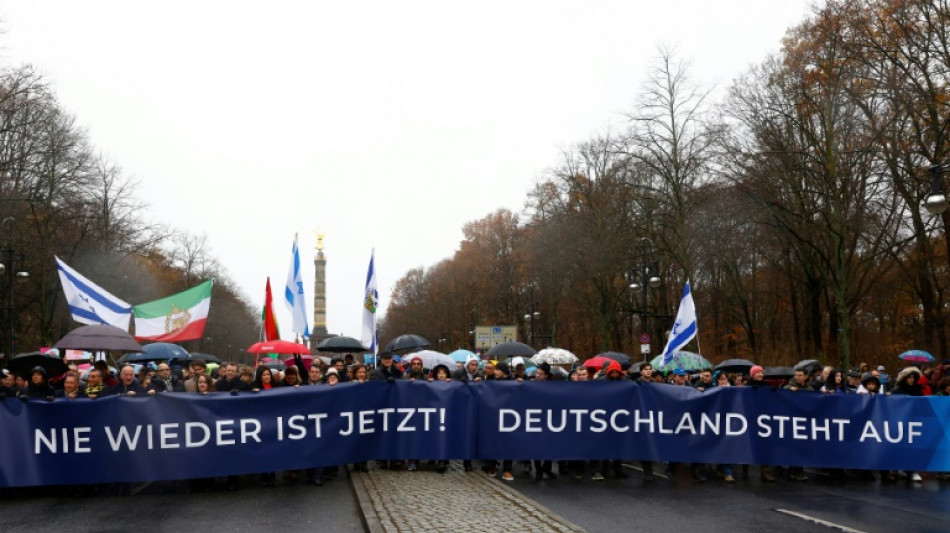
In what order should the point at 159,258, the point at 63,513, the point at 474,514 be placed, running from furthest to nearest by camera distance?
1. the point at 159,258
2. the point at 63,513
3. the point at 474,514

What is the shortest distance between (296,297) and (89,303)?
12.0ft

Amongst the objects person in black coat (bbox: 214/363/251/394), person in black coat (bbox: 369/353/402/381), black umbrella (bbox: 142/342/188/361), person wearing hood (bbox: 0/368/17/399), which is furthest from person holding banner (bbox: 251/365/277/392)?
black umbrella (bbox: 142/342/188/361)

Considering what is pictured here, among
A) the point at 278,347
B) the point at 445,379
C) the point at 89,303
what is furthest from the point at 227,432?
the point at 89,303

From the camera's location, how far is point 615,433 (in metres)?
13.0

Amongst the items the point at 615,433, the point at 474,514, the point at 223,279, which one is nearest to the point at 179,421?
the point at 474,514

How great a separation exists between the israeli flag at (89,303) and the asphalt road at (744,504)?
7775 mm

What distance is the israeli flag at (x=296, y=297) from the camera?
17375 millimetres

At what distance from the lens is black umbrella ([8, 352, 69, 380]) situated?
1606 cm

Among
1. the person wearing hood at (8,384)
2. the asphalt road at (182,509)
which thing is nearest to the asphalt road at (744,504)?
the asphalt road at (182,509)

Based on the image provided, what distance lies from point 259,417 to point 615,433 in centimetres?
493

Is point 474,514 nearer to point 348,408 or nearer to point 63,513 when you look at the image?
point 348,408

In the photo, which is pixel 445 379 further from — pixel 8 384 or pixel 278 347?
pixel 8 384

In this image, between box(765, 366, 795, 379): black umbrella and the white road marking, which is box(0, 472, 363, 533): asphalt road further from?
box(765, 366, 795, 379): black umbrella

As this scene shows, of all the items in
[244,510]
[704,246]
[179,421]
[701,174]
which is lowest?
[244,510]
